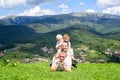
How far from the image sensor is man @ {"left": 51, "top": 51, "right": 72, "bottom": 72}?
83.5 feet

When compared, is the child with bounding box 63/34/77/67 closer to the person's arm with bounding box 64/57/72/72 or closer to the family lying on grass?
the family lying on grass

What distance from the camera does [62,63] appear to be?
25.8 meters

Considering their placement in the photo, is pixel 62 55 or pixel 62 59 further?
pixel 62 59

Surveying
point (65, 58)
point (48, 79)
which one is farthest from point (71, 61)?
point (48, 79)

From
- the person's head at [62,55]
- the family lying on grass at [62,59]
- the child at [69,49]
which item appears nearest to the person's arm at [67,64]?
the family lying on grass at [62,59]

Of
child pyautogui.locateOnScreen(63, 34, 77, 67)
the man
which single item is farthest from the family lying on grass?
child pyautogui.locateOnScreen(63, 34, 77, 67)

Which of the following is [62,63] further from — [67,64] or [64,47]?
[64,47]

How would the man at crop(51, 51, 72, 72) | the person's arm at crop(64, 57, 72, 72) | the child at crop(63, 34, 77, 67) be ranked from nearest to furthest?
the person's arm at crop(64, 57, 72, 72) → the man at crop(51, 51, 72, 72) → the child at crop(63, 34, 77, 67)

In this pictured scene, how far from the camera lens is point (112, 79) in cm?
2100

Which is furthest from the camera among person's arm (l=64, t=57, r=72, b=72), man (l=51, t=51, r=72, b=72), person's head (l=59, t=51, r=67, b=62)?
person's head (l=59, t=51, r=67, b=62)

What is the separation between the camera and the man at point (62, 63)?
25.5 m

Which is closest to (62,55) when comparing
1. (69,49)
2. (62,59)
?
(62,59)

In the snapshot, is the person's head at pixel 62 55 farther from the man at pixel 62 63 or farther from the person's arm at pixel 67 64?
the person's arm at pixel 67 64

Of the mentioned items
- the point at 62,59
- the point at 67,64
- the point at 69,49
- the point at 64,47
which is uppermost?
the point at 64,47
